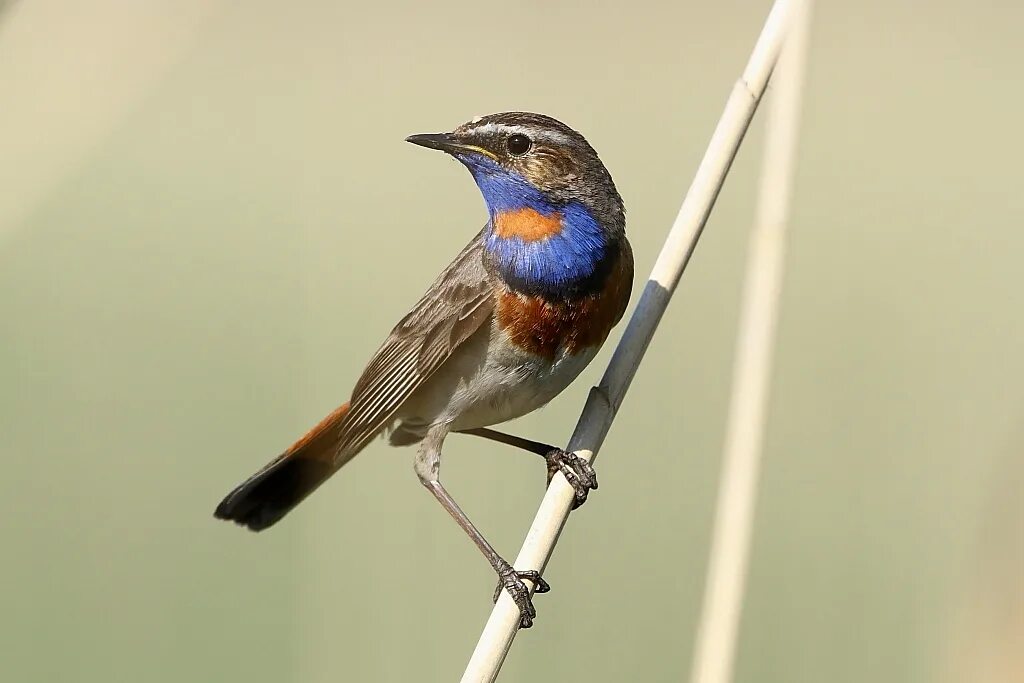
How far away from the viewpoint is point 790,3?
2.91 m

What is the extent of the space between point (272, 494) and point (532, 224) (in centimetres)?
107

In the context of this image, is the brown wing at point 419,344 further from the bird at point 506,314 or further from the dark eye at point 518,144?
the dark eye at point 518,144

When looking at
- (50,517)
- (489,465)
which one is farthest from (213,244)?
(489,465)

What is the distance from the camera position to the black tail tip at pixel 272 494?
3471mm

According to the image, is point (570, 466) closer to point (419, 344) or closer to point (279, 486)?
point (419, 344)

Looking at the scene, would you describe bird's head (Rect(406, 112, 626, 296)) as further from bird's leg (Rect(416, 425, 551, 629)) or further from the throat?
bird's leg (Rect(416, 425, 551, 629))

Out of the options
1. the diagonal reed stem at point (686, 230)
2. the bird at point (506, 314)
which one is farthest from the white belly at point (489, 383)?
the diagonal reed stem at point (686, 230)

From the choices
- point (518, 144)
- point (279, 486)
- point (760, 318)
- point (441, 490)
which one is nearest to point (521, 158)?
point (518, 144)

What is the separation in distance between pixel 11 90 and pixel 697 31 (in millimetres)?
4121

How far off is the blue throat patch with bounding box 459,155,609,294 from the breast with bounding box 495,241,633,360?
0.03m

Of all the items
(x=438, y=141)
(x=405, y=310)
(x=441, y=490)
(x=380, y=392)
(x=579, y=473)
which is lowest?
(x=405, y=310)

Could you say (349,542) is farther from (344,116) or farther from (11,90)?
(344,116)

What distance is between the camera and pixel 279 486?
349 cm

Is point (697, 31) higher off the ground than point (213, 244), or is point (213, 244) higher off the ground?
point (697, 31)
